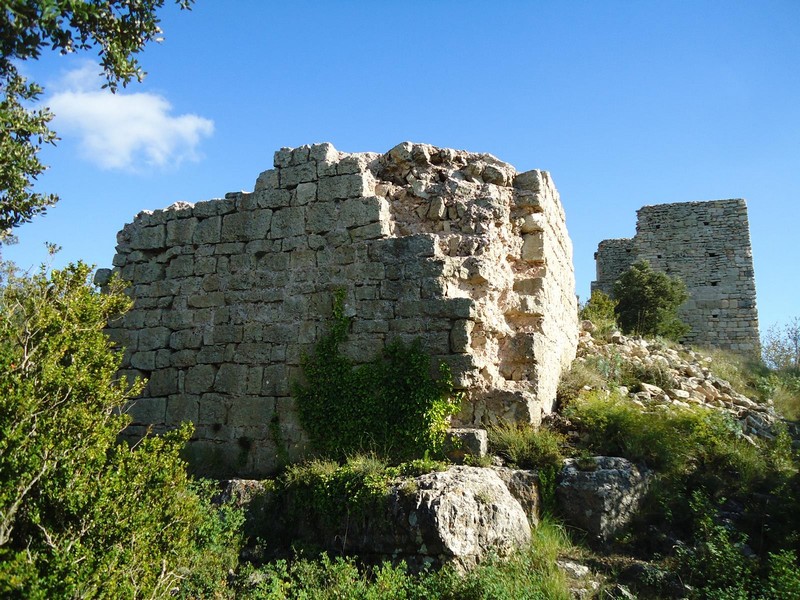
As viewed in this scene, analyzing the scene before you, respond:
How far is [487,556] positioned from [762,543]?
8.39 ft

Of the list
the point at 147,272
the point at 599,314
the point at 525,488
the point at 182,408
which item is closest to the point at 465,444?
the point at 525,488

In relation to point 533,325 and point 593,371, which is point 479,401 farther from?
point 593,371

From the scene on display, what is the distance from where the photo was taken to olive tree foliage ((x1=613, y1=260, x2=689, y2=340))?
54.5 feet

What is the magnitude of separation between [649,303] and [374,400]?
39.3 feet

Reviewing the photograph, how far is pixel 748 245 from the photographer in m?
19.6

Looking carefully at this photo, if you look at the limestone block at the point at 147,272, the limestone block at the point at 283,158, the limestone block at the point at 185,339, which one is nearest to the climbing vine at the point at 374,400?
the limestone block at the point at 185,339

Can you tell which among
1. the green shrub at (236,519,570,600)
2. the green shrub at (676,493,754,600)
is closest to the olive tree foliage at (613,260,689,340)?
the green shrub at (676,493,754,600)

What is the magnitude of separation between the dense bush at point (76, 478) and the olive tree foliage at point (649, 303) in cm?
1337

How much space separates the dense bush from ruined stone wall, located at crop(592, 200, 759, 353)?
685 inches

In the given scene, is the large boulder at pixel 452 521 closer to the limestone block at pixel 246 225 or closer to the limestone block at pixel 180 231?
the limestone block at pixel 246 225

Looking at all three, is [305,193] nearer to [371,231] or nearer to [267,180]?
[267,180]

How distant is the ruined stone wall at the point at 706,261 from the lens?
63.0ft

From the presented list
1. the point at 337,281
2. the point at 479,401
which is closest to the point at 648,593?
the point at 479,401

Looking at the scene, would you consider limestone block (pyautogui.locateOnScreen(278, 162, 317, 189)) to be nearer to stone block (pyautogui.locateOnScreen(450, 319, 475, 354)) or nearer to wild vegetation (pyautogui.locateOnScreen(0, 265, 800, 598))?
wild vegetation (pyautogui.locateOnScreen(0, 265, 800, 598))
